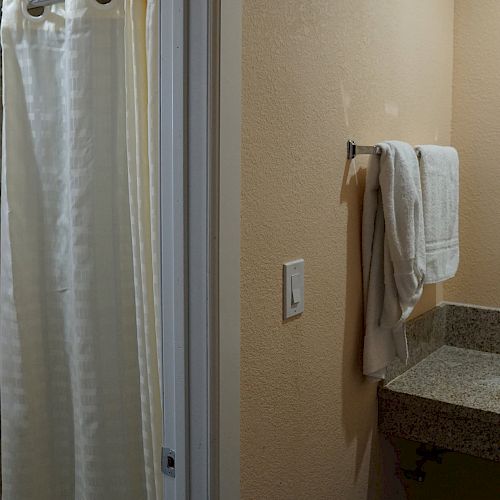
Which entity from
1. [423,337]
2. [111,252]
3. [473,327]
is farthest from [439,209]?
[111,252]

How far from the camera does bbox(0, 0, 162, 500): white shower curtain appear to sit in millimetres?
1332

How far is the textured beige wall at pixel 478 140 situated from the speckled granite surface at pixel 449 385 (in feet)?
0.37

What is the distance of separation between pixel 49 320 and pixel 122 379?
0.81ft

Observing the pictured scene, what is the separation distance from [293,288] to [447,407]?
633 millimetres

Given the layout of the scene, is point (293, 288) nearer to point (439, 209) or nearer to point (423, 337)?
point (439, 209)

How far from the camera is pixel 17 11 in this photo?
1481mm

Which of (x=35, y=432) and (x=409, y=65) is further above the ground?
(x=409, y=65)

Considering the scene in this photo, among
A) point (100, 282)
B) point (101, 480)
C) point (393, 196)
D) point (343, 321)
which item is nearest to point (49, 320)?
point (100, 282)

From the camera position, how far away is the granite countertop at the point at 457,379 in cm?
164

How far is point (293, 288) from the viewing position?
1.26 metres

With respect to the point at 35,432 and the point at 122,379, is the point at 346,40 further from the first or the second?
the point at 35,432

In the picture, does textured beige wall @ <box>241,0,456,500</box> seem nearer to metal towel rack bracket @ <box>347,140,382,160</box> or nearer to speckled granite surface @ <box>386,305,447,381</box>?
metal towel rack bracket @ <box>347,140,382,160</box>

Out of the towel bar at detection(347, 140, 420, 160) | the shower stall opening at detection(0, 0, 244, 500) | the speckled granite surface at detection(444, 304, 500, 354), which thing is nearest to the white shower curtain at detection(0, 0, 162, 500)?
the shower stall opening at detection(0, 0, 244, 500)

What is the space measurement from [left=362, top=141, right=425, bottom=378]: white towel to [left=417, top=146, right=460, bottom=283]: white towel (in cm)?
8
